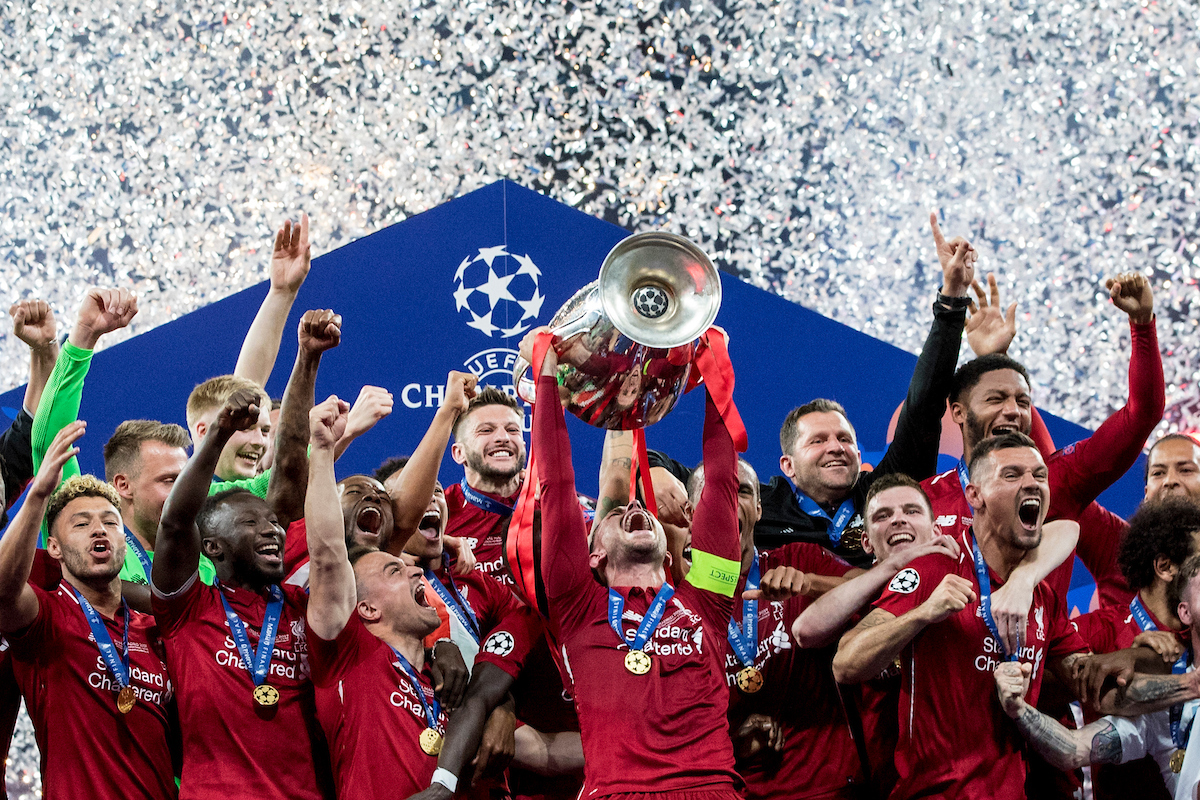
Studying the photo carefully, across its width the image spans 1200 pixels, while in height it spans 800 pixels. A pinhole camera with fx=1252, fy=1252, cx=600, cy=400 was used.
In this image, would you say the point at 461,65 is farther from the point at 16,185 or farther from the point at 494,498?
the point at 494,498

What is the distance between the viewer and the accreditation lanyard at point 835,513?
3.48 m

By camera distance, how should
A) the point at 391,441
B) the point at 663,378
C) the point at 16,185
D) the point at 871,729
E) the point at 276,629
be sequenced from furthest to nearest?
1. the point at 16,185
2. the point at 391,441
3. the point at 871,729
4. the point at 276,629
5. the point at 663,378

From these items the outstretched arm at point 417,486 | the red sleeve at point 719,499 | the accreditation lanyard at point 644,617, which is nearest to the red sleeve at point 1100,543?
the red sleeve at point 719,499

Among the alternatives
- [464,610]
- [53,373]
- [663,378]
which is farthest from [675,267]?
[53,373]

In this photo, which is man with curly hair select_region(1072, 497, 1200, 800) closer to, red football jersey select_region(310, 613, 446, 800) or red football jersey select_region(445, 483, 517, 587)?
red football jersey select_region(445, 483, 517, 587)

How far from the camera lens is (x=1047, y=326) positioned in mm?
5457

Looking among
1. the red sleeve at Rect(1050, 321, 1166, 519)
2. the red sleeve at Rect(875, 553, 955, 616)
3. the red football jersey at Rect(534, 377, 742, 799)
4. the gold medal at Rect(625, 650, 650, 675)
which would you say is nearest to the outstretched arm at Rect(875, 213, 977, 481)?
the red sleeve at Rect(1050, 321, 1166, 519)

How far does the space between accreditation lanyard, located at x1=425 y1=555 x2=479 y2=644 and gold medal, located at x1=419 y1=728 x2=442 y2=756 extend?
35 centimetres

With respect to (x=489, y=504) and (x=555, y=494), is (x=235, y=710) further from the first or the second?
(x=489, y=504)

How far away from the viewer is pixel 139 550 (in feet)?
10.7

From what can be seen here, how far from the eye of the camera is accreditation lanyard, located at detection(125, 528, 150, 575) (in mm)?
3238

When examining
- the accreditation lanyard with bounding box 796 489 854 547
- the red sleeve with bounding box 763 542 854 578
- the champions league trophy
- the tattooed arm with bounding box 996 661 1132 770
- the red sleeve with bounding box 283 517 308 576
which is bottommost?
the tattooed arm with bounding box 996 661 1132 770

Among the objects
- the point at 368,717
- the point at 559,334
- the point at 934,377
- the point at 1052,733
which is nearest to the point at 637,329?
the point at 559,334

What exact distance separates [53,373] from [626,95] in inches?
122
